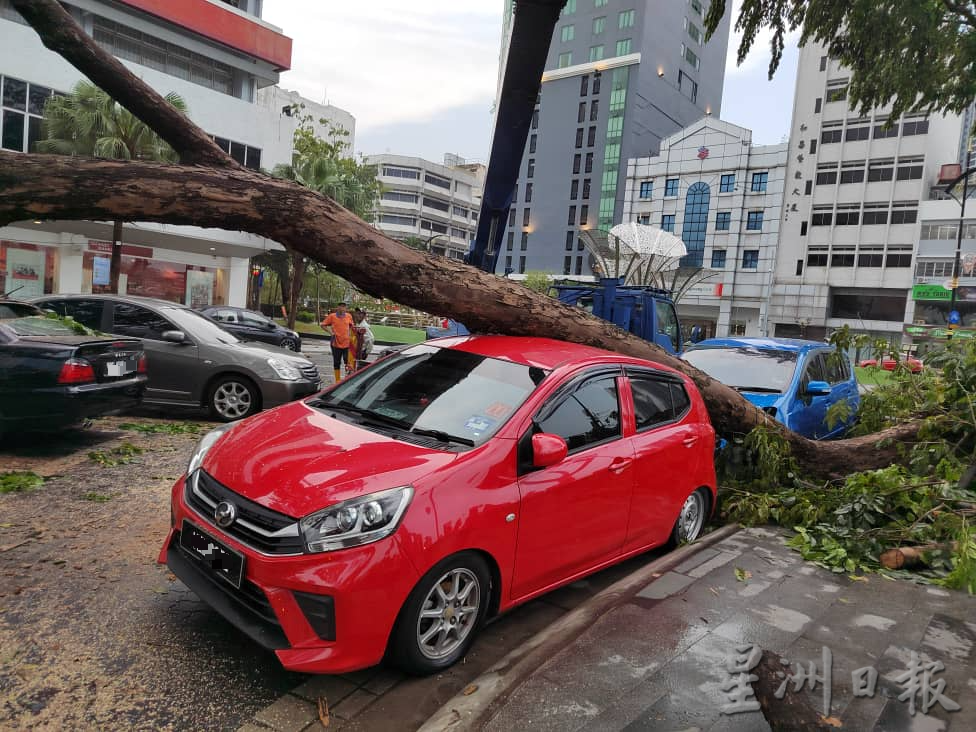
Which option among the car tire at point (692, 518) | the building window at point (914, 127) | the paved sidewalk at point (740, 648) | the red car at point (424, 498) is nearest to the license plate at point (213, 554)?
the red car at point (424, 498)

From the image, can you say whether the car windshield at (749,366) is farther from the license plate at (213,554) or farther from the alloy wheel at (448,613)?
the license plate at (213,554)

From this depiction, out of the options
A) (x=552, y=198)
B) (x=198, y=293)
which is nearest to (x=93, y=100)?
(x=198, y=293)

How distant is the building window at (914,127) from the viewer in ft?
161

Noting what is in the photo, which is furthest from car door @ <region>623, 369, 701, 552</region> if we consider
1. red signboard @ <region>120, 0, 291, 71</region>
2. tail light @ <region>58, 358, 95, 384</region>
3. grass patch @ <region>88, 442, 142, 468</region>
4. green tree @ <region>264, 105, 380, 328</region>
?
red signboard @ <region>120, 0, 291, 71</region>

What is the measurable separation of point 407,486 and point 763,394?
5.71 m

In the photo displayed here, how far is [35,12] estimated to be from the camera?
13.8 ft

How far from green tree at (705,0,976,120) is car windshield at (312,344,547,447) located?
6467 millimetres

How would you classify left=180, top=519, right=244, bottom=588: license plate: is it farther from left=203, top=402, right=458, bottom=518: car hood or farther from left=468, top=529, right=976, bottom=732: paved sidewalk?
left=468, top=529, right=976, bottom=732: paved sidewalk

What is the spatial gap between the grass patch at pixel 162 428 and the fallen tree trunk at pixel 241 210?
3.95 m

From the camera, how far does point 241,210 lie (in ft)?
A: 15.0

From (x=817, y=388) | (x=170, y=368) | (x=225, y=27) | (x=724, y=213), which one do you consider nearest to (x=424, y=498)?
(x=817, y=388)

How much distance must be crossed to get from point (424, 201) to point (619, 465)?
3489 inches

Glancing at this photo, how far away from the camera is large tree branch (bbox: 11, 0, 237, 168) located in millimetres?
4266

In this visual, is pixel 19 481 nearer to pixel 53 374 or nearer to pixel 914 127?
pixel 53 374
